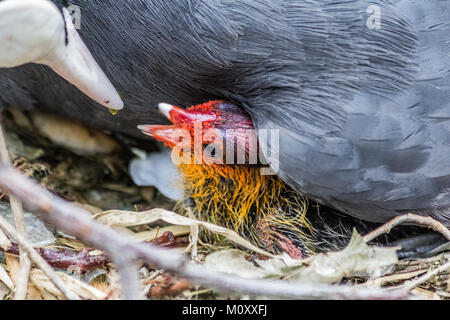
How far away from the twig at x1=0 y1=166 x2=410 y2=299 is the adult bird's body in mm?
414

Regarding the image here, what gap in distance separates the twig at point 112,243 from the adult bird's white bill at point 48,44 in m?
0.48

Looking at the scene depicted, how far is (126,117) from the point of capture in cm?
181

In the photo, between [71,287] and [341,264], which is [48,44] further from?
[341,264]

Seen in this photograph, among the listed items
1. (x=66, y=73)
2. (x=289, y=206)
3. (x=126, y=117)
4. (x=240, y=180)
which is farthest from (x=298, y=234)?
(x=66, y=73)

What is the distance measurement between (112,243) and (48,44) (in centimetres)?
62

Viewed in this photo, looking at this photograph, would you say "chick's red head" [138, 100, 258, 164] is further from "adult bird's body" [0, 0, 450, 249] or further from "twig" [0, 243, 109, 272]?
"twig" [0, 243, 109, 272]

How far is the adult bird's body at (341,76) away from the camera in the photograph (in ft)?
4.68

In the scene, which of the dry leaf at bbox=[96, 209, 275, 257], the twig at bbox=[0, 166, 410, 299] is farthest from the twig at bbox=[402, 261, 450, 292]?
the dry leaf at bbox=[96, 209, 275, 257]

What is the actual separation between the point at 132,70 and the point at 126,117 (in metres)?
0.24

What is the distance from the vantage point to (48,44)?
1.35 metres

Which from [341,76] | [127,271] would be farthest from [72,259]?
[341,76]

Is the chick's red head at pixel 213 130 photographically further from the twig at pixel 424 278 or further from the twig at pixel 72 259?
the twig at pixel 424 278

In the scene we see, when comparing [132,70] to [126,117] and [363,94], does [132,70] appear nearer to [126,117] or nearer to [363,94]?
[126,117]

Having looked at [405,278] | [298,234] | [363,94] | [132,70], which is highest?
[132,70]
